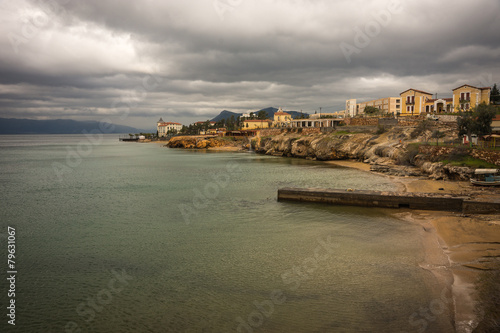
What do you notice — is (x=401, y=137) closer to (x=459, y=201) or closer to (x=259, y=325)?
(x=459, y=201)

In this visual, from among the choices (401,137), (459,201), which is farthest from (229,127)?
(459,201)

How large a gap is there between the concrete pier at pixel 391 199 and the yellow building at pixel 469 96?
54852mm

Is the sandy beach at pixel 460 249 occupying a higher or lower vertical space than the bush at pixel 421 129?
lower

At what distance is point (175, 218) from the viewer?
77.9 ft

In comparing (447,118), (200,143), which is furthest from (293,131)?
(200,143)

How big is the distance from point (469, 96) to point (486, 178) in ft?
172

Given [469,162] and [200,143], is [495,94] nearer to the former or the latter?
[469,162]

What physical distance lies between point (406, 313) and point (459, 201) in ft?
53.4

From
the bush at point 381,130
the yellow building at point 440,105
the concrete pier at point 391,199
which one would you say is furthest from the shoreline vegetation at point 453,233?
the yellow building at point 440,105

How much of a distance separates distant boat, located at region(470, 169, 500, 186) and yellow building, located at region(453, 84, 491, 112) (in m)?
45.6

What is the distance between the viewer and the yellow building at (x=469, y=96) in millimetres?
67500

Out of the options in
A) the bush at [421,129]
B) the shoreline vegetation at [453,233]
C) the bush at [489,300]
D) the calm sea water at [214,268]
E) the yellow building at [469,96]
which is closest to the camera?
the bush at [489,300]

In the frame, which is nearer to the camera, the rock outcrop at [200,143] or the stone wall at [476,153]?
the stone wall at [476,153]

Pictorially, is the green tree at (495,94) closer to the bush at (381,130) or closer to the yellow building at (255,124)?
the bush at (381,130)
